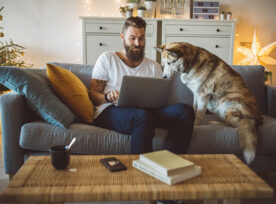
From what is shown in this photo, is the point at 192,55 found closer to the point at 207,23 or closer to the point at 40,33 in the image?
the point at 207,23

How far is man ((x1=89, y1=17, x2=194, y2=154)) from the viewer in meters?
1.48

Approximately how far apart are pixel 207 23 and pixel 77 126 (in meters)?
2.80

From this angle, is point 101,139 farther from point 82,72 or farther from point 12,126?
point 82,72

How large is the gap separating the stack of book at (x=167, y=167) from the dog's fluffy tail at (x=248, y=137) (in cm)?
80

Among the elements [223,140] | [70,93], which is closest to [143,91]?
[70,93]

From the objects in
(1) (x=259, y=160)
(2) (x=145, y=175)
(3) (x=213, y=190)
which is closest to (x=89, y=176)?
(2) (x=145, y=175)

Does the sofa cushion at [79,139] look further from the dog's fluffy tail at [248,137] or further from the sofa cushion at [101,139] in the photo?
the dog's fluffy tail at [248,137]

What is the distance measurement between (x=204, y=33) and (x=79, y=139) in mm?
2793

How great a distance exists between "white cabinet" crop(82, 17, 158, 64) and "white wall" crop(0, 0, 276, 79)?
499 mm

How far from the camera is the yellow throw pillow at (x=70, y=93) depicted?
169 centimetres

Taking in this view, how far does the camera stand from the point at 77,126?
5.31 ft

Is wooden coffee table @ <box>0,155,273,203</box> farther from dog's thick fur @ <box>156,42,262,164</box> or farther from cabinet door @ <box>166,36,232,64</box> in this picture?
cabinet door @ <box>166,36,232,64</box>

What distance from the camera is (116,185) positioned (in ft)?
2.84

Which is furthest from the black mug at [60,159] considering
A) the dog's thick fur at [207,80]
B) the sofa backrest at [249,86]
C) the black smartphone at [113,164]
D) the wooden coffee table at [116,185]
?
the sofa backrest at [249,86]
